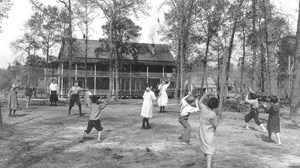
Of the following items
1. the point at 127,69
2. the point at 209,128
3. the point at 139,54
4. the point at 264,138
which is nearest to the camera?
the point at 209,128

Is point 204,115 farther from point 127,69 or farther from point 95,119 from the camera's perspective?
point 127,69

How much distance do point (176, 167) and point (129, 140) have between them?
121 inches

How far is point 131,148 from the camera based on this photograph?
338 inches

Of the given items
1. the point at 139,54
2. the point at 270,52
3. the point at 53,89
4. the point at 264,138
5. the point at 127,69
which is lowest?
the point at 264,138

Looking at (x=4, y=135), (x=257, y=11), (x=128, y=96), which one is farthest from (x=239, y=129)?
(x=128, y=96)

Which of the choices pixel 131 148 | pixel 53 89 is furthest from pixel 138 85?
pixel 131 148

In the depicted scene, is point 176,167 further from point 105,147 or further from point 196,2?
point 196,2

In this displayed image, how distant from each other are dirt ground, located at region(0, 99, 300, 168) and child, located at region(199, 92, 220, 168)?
83cm

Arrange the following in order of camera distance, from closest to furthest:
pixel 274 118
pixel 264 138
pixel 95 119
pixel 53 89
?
1. pixel 95 119
2. pixel 274 118
3. pixel 264 138
4. pixel 53 89

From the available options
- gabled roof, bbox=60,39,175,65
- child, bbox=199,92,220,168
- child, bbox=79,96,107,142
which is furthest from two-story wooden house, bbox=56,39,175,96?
child, bbox=199,92,220,168

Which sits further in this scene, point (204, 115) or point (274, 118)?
point (274, 118)

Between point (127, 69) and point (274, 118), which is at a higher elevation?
point (127, 69)

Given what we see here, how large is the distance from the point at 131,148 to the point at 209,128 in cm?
294

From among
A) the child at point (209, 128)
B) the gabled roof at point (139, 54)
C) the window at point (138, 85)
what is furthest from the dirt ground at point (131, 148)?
the gabled roof at point (139, 54)
